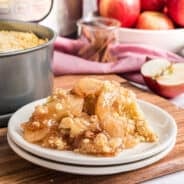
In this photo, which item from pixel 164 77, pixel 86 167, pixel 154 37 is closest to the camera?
pixel 86 167

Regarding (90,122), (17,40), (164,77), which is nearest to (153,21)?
(164,77)

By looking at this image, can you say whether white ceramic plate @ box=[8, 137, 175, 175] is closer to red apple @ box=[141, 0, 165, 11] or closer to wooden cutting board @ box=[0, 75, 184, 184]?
wooden cutting board @ box=[0, 75, 184, 184]

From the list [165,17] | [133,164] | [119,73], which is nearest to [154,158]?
[133,164]

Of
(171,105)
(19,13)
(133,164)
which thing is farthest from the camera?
(19,13)

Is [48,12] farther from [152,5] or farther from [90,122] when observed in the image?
[90,122]

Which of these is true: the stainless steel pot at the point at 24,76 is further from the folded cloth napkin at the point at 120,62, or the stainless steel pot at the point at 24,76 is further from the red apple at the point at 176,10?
the red apple at the point at 176,10

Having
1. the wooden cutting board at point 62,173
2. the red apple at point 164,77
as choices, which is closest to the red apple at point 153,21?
the red apple at point 164,77

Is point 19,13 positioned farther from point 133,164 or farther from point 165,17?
point 133,164
